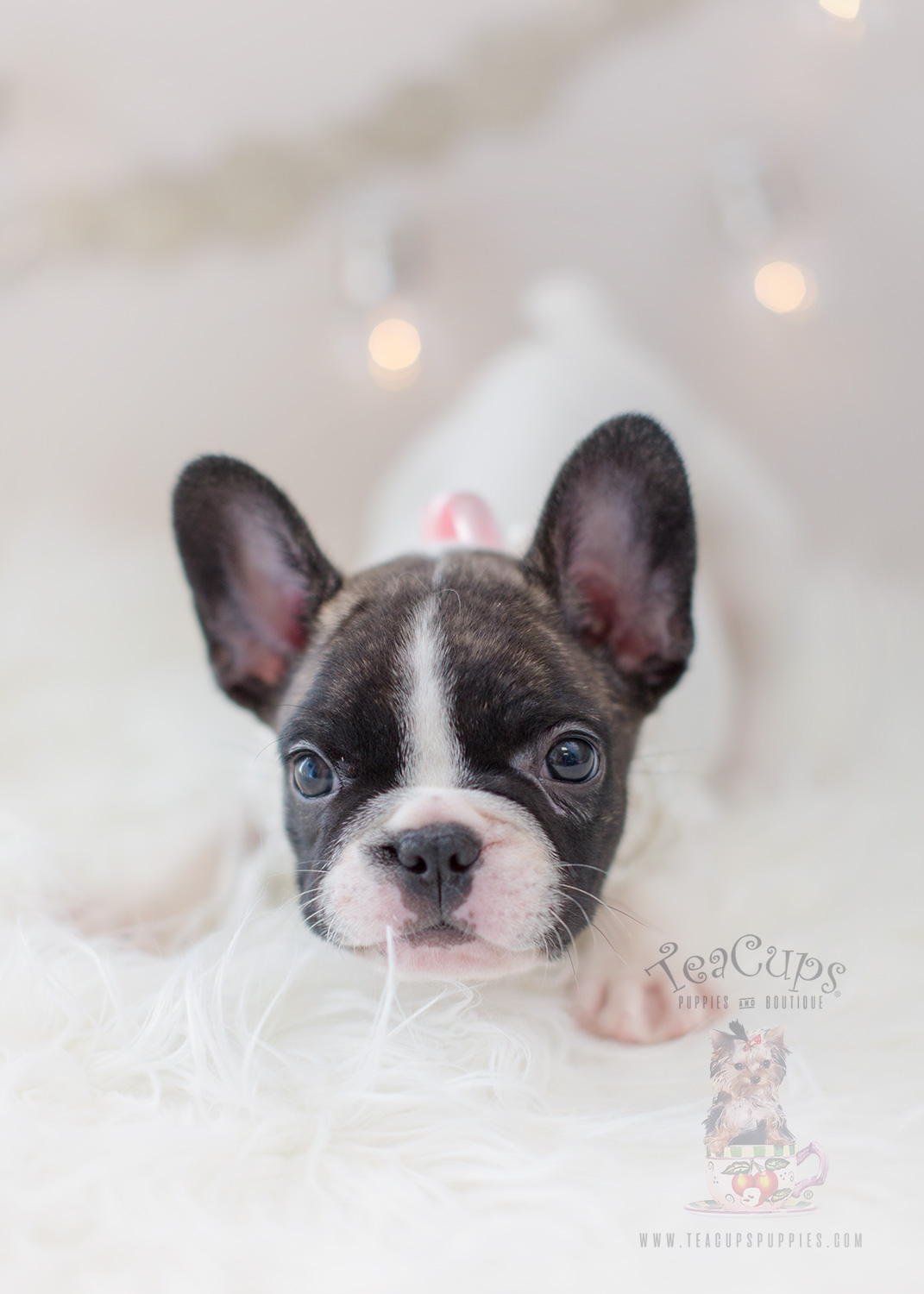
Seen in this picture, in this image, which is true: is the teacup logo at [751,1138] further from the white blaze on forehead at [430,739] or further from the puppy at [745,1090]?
the white blaze on forehead at [430,739]

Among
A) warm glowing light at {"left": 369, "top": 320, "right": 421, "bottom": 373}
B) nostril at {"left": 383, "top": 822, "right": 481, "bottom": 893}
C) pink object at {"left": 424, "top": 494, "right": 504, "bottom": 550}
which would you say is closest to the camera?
nostril at {"left": 383, "top": 822, "right": 481, "bottom": 893}

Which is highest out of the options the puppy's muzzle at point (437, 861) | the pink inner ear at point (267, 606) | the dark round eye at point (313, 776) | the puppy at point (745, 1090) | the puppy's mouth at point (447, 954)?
the pink inner ear at point (267, 606)

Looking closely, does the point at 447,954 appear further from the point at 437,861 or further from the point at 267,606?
the point at 267,606

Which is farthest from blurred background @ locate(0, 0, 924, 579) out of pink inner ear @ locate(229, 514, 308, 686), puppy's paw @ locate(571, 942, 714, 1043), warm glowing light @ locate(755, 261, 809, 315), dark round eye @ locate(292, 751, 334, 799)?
puppy's paw @ locate(571, 942, 714, 1043)

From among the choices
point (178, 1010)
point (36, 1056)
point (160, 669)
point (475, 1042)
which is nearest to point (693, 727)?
point (475, 1042)

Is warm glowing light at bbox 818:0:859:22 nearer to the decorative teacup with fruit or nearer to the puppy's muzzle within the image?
the puppy's muzzle

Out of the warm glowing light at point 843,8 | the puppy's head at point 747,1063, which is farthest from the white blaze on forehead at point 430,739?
the warm glowing light at point 843,8

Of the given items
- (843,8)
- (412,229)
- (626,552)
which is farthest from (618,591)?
(412,229)
